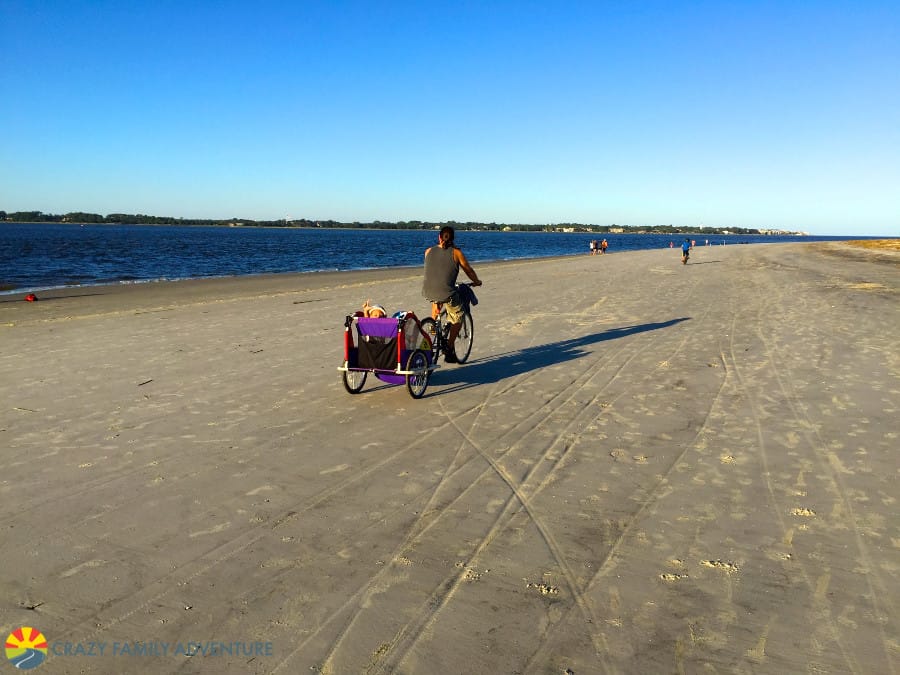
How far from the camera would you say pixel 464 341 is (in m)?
9.67

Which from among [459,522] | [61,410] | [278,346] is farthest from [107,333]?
[459,522]

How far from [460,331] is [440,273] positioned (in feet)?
4.11

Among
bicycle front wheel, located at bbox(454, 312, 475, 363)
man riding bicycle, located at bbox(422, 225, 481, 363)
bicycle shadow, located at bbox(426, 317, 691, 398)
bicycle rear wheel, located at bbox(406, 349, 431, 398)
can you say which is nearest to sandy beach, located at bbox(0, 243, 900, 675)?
bicycle shadow, located at bbox(426, 317, 691, 398)

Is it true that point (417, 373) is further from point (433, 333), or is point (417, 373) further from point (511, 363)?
point (511, 363)

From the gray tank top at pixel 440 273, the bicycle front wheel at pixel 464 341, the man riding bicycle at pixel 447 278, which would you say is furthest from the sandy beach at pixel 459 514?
the gray tank top at pixel 440 273

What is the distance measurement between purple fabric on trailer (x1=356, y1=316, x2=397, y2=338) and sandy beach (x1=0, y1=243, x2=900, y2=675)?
84 cm

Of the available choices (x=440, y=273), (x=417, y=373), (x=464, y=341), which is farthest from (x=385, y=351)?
(x=464, y=341)

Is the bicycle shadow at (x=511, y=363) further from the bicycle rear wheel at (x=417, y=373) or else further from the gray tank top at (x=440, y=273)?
the gray tank top at (x=440, y=273)

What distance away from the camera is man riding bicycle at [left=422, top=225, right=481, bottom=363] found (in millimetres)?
8516

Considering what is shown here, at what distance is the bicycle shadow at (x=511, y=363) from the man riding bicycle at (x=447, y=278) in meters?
0.38

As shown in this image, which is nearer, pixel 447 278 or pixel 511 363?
pixel 447 278

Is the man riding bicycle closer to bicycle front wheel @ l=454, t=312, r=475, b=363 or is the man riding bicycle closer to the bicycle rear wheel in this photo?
bicycle front wheel @ l=454, t=312, r=475, b=363

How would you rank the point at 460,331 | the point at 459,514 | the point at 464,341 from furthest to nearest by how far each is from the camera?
the point at 464,341 → the point at 460,331 → the point at 459,514

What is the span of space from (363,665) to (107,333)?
11654mm
